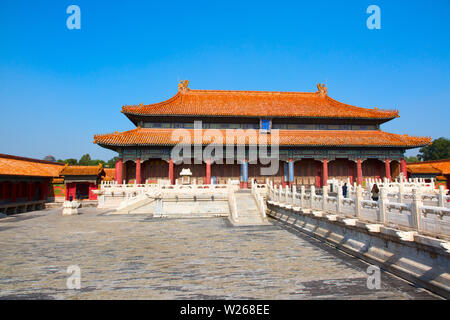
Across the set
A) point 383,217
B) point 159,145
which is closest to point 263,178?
point 159,145

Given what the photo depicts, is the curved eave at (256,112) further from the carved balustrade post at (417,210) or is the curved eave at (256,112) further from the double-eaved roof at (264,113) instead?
the carved balustrade post at (417,210)

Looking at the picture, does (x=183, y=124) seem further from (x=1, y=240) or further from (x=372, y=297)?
(x=372, y=297)

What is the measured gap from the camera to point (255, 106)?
30.1 metres

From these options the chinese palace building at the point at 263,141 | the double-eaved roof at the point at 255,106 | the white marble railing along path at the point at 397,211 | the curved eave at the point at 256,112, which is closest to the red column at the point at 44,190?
the chinese palace building at the point at 263,141

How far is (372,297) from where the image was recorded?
531 cm

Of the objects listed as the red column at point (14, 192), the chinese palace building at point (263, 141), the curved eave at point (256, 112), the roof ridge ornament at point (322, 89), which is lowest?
the red column at point (14, 192)

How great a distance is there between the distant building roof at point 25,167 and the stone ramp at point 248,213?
20.5 meters

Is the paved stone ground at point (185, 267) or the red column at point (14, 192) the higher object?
the red column at point (14, 192)

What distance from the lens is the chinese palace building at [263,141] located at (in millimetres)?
25797

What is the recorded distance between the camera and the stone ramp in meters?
15.4

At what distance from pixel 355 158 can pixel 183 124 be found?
1823 centimetres

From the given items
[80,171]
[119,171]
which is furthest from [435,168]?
[80,171]

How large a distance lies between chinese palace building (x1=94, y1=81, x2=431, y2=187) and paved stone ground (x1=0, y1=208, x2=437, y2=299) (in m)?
14.0

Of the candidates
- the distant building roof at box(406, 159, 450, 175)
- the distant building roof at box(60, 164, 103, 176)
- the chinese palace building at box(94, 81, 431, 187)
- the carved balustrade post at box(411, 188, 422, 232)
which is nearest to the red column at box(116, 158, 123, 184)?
the chinese palace building at box(94, 81, 431, 187)
